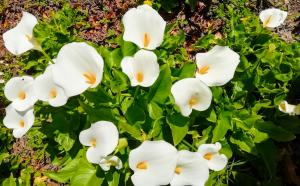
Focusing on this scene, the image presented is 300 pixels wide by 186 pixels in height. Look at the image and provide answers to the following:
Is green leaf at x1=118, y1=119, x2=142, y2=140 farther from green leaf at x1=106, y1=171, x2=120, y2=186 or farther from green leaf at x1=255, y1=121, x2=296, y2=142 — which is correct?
green leaf at x1=255, y1=121, x2=296, y2=142

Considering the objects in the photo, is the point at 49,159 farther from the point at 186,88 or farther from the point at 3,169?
the point at 186,88

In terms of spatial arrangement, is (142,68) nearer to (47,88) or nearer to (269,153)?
(47,88)

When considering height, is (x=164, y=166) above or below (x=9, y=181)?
above

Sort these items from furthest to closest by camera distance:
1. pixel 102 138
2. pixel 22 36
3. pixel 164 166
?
1. pixel 22 36
2. pixel 102 138
3. pixel 164 166

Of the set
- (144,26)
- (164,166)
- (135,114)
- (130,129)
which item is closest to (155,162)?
(164,166)

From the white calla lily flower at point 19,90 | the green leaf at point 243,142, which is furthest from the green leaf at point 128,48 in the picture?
the green leaf at point 243,142

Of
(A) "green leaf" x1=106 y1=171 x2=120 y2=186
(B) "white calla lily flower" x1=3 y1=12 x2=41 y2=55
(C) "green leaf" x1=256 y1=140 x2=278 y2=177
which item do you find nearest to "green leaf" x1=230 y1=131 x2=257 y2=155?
(C) "green leaf" x1=256 y1=140 x2=278 y2=177
